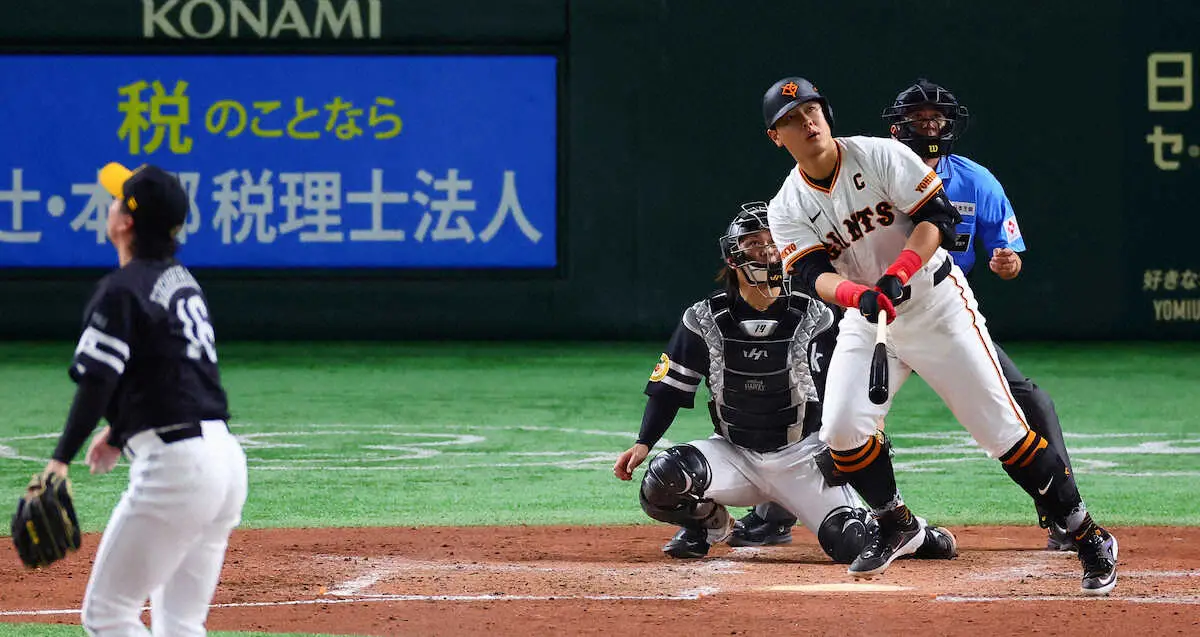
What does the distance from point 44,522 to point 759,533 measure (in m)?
3.85

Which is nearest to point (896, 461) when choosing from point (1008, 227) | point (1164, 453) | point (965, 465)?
point (965, 465)

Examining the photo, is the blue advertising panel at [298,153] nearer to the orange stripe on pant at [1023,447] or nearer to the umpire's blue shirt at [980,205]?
the umpire's blue shirt at [980,205]

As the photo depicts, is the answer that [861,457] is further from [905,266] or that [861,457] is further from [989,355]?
[905,266]

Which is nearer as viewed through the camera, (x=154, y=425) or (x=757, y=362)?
(x=154, y=425)

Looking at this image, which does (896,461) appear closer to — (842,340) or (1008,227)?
(1008,227)

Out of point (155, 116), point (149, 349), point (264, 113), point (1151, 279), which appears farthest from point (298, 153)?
point (149, 349)

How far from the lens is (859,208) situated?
21.3ft

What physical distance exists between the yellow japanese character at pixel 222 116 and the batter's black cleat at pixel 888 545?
12310 millimetres

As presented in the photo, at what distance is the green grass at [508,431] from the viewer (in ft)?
28.7

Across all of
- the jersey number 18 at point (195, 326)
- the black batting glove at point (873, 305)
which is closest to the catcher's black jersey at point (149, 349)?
the jersey number 18 at point (195, 326)

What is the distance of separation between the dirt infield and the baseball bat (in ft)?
2.34

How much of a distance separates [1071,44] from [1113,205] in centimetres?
168

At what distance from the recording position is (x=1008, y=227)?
7.68 meters

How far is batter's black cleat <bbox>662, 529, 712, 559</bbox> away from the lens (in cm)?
722
